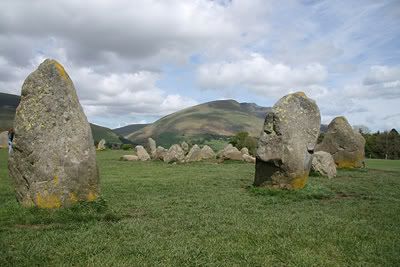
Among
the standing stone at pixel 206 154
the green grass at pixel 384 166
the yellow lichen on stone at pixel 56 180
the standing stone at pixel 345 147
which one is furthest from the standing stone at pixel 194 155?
the yellow lichen on stone at pixel 56 180

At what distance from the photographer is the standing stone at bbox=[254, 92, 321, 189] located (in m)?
16.0

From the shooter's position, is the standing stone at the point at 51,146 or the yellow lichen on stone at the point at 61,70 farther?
the yellow lichen on stone at the point at 61,70

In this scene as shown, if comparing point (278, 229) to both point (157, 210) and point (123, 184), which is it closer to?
point (157, 210)

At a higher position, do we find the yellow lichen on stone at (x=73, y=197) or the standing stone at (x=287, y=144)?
the standing stone at (x=287, y=144)

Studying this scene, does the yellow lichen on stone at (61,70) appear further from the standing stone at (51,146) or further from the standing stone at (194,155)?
the standing stone at (194,155)

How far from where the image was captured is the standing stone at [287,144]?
16047mm

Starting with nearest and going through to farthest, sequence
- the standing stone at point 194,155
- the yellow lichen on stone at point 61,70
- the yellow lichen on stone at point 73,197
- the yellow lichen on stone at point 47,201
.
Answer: the yellow lichen on stone at point 47,201, the yellow lichen on stone at point 73,197, the yellow lichen on stone at point 61,70, the standing stone at point 194,155

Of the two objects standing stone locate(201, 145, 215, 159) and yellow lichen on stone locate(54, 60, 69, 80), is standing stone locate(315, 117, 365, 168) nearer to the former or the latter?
standing stone locate(201, 145, 215, 159)

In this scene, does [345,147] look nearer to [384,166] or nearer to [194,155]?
[384,166]

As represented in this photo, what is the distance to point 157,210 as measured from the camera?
39.1ft

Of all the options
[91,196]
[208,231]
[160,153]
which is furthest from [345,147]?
[208,231]

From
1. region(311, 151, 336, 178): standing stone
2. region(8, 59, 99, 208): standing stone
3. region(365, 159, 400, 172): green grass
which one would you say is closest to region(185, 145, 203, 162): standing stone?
region(311, 151, 336, 178): standing stone

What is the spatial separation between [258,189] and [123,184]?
242 inches

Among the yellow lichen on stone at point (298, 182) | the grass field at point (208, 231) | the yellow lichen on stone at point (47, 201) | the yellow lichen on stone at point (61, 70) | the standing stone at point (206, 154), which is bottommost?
the grass field at point (208, 231)
